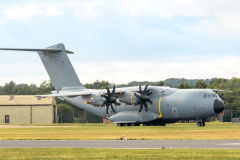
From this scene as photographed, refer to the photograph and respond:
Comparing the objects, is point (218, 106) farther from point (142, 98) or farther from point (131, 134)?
point (131, 134)

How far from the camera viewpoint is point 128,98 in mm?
41094

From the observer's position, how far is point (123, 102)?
41.7 metres

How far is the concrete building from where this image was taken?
64625 millimetres

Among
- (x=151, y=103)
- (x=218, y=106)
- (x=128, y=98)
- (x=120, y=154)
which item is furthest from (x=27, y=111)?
(x=120, y=154)

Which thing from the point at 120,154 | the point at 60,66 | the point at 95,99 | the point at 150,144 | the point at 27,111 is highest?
the point at 60,66

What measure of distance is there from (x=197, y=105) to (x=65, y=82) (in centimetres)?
1670

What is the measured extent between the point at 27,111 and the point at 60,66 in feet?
67.4

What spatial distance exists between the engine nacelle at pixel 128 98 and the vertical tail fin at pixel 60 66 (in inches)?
330

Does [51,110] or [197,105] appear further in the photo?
[51,110]

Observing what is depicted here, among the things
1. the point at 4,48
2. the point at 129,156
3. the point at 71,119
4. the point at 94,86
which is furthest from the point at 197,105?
the point at 94,86

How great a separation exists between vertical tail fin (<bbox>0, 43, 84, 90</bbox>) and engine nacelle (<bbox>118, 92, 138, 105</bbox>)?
8376 millimetres

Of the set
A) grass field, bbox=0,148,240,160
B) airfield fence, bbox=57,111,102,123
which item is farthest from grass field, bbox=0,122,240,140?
airfield fence, bbox=57,111,102,123

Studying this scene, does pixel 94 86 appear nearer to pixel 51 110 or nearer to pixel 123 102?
pixel 51 110

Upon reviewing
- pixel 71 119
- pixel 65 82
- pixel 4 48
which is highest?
pixel 4 48
